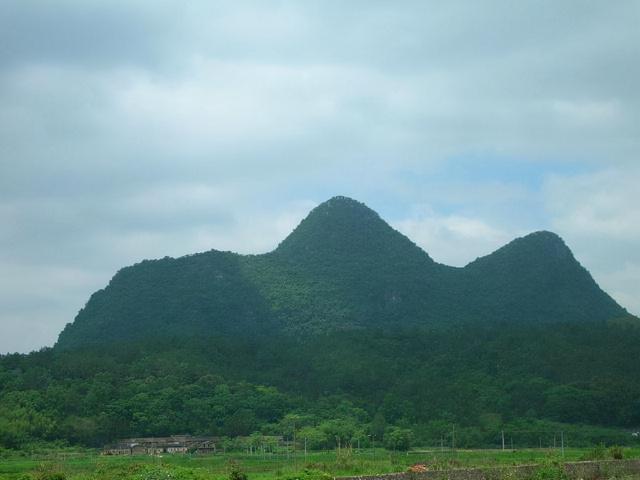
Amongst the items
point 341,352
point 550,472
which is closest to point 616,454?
point 550,472

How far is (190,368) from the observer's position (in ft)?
187

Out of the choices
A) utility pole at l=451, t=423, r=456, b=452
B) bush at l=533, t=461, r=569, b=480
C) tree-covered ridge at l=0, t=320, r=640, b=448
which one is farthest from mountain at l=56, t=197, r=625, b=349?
bush at l=533, t=461, r=569, b=480

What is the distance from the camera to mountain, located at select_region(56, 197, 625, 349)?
272ft

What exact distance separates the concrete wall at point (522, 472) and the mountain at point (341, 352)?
57.6 ft

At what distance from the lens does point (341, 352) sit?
66438 mm

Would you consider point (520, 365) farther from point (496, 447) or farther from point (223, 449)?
point (223, 449)

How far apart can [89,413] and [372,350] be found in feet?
83.3

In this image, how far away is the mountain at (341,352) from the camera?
47.1m

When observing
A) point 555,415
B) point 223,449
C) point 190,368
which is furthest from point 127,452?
point 555,415

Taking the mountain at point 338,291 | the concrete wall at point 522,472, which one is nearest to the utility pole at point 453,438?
the concrete wall at point 522,472

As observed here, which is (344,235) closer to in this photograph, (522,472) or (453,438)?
(453,438)

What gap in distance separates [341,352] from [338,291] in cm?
2106

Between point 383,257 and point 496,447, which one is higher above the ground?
point 383,257

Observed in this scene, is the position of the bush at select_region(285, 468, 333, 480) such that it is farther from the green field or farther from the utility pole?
the utility pole
